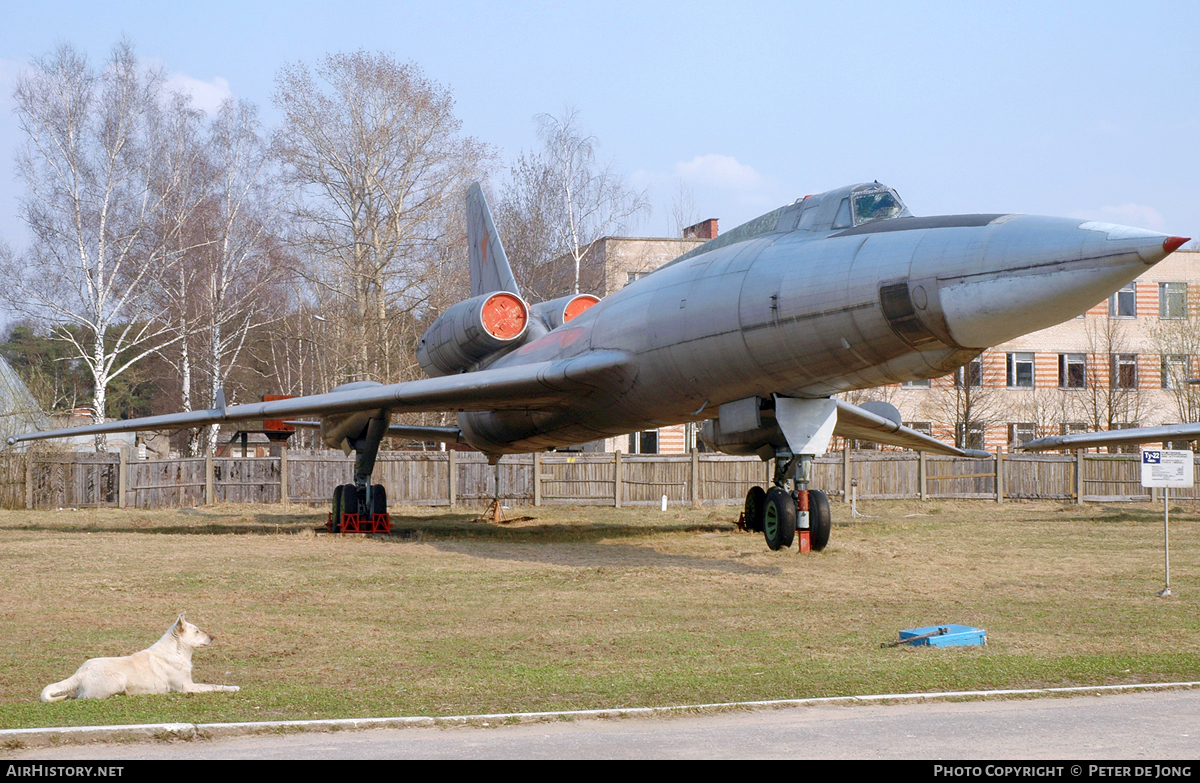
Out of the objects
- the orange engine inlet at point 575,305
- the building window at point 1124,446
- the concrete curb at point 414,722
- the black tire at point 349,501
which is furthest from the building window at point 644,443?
the concrete curb at point 414,722

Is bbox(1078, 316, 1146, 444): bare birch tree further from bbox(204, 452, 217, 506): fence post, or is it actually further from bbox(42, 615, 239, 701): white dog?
bbox(42, 615, 239, 701): white dog

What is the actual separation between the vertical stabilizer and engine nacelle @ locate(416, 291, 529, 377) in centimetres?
175

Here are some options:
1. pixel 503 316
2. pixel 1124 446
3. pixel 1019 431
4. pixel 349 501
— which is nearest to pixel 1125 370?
pixel 1124 446

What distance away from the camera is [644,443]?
145 ft

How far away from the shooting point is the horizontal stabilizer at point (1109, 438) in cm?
1817

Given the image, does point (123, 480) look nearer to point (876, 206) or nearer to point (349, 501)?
point (349, 501)

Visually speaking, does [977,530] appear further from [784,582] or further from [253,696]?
[253,696]

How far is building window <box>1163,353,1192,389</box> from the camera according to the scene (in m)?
39.5

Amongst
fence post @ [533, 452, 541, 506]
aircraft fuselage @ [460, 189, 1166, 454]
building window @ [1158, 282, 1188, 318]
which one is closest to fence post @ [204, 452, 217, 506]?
fence post @ [533, 452, 541, 506]

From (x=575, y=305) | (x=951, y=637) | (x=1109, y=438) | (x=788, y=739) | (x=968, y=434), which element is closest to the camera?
(x=788, y=739)

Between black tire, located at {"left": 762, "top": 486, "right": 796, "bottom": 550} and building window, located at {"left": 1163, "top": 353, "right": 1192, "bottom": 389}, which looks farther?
building window, located at {"left": 1163, "top": 353, "right": 1192, "bottom": 389}

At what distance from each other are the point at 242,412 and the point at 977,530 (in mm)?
12888

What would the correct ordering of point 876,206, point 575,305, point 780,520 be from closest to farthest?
1. point 876,206
2. point 780,520
3. point 575,305

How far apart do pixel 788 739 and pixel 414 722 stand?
180 cm
